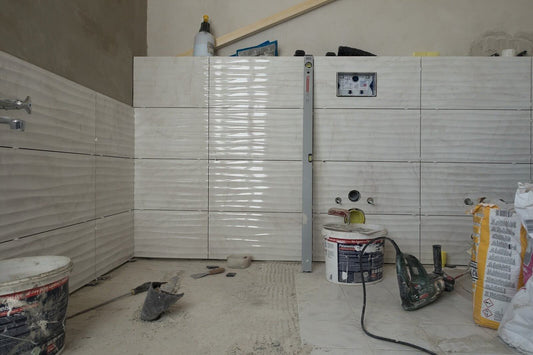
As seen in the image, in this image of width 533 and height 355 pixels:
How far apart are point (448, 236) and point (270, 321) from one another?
1579mm

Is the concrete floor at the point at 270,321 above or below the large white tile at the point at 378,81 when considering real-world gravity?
below

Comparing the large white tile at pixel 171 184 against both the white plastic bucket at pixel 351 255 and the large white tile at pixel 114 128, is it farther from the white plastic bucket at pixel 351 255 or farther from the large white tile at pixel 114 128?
the white plastic bucket at pixel 351 255

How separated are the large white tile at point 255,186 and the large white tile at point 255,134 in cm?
7

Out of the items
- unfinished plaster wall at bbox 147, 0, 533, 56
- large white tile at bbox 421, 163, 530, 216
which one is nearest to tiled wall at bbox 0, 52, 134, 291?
unfinished plaster wall at bbox 147, 0, 533, 56

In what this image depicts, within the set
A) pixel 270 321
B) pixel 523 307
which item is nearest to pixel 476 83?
pixel 523 307

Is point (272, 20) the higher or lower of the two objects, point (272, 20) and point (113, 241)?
the higher

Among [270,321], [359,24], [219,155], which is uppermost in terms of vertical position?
[359,24]

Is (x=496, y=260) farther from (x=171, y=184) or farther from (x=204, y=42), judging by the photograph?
(x=204, y=42)

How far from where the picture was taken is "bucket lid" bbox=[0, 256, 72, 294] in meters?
1.00

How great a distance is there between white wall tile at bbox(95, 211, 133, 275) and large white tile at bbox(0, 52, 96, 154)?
1.62 ft

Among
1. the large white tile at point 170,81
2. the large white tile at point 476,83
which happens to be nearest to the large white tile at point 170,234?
the large white tile at point 170,81

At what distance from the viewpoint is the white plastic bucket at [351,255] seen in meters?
1.83

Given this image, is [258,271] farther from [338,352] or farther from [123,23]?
[123,23]

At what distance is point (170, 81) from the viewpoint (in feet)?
7.64
